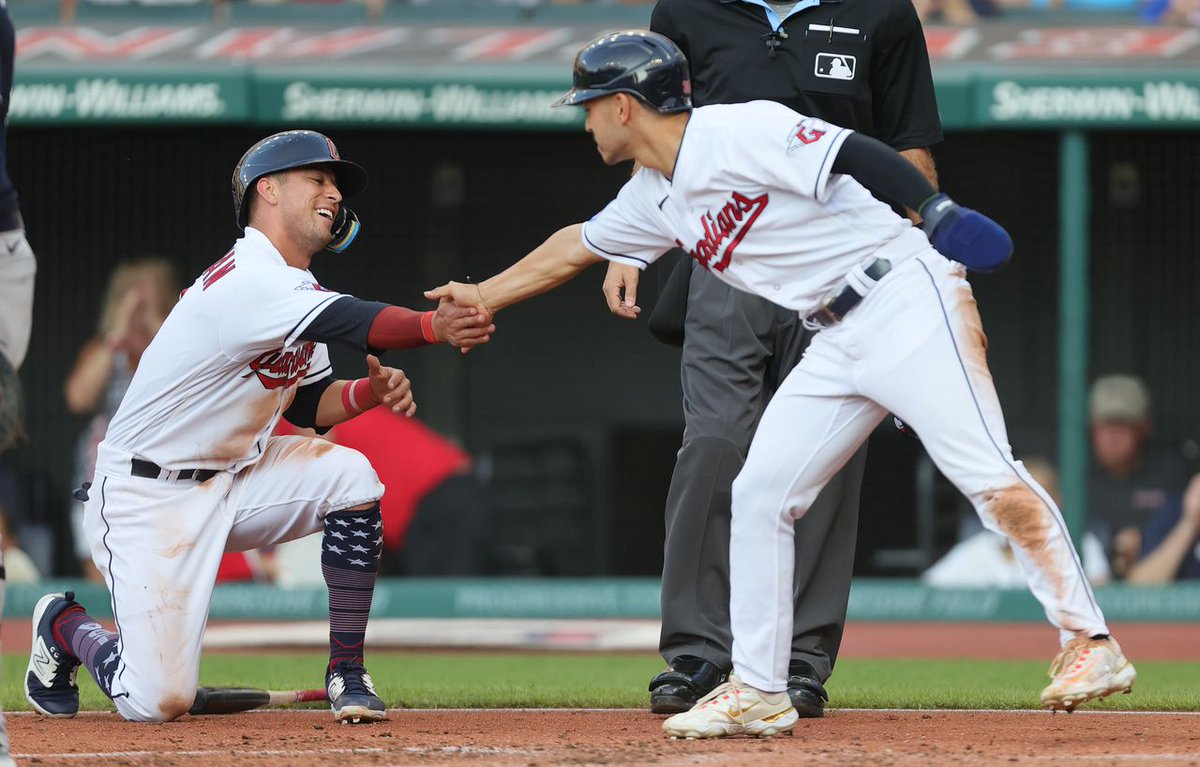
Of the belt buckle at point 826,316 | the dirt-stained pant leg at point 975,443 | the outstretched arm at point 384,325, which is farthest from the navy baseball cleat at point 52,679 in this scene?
the dirt-stained pant leg at point 975,443

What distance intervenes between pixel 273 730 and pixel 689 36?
6.58 ft

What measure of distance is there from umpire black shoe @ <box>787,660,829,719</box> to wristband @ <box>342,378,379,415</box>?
1.22 m

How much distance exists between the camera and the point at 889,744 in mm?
3604

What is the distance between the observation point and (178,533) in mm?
→ 4102

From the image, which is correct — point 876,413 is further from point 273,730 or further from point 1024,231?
point 1024,231

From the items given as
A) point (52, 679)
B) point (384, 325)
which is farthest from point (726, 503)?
point (52, 679)

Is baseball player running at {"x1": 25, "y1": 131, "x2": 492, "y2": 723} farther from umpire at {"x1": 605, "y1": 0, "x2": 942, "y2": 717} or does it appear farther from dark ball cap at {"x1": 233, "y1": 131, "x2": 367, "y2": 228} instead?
umpire at {"x1": 605, "y1": 0, "x2": 942, "y2": 717}

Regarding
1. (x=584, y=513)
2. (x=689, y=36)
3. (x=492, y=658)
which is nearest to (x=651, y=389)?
(x=584, y=513)

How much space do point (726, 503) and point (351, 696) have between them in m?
1.02

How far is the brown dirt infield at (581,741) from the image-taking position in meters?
3.35

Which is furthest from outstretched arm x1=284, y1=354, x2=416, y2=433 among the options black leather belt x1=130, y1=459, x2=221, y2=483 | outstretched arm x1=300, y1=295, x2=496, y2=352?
black leather belt x1=130, y1=459, x2=221, y2=483

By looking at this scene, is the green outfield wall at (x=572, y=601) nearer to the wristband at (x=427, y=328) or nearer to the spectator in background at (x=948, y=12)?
the spectator in background at (x=948, y=12)

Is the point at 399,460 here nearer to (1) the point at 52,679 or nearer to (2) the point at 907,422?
(1) the point at 52,679

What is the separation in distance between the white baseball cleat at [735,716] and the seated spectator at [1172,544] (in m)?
5.34
